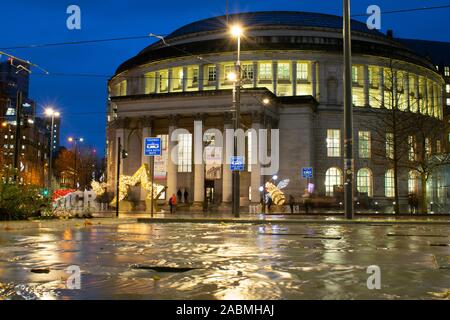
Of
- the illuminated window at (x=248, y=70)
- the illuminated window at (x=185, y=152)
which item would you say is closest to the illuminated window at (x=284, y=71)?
the illuminated window at (x=248, y=70)

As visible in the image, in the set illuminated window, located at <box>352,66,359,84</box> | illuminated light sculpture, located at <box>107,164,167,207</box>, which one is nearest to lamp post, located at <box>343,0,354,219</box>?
illuminated light sculpture, located at <box>107,164,167,207</box>

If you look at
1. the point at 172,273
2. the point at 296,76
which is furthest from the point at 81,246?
the point at 296,76

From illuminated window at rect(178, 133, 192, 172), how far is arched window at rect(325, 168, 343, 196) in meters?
16.2

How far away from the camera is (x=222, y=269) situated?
10.6 metres

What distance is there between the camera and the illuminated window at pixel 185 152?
64500mm

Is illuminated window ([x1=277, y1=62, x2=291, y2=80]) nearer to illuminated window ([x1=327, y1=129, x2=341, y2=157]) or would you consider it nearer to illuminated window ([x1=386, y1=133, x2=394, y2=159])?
illuminated window ([x1=327, y1=129, x2=341, y2=157])

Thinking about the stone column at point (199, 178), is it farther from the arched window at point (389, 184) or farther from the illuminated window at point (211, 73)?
the arched window at point (389, 184)

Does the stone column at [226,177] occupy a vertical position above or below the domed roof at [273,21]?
below

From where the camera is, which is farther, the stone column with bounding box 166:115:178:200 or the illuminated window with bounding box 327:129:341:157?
the illuminated window with bounding box 327:129:341:157

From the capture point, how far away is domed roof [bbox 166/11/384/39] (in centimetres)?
7325

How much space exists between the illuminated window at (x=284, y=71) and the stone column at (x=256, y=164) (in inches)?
457

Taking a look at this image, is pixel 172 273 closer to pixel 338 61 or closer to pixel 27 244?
pixel 27 244

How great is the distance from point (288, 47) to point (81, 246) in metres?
55.8

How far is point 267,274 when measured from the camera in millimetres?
9898
